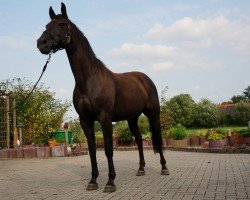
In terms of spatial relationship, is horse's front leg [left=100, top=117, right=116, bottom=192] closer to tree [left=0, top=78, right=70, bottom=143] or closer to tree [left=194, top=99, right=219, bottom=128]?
tree [left=0, top=78, right=70, bottom=143]

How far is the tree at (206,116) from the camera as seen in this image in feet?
210

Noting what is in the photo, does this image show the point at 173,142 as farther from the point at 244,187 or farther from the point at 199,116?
the point at 199,116

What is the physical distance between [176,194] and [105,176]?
271 centimetres

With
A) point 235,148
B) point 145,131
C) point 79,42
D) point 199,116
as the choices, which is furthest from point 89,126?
point 199,116

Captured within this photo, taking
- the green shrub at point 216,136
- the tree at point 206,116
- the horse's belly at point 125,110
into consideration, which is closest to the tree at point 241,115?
the tree at point 206,116

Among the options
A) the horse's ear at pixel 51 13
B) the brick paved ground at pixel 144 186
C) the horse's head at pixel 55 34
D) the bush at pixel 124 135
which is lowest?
the brick paved ground at pixel 144 186

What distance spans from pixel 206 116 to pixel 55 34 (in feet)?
201

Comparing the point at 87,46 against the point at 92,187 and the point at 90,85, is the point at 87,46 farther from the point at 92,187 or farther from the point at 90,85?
→ the point at 92,187

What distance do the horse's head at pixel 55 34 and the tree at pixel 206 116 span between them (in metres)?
60.1

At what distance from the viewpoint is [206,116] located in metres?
64.9

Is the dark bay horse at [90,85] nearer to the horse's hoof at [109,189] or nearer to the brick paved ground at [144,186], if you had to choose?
the horse's hoof at [109,189]

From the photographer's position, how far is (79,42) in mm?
6086

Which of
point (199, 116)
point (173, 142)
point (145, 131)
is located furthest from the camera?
point (199, 116)

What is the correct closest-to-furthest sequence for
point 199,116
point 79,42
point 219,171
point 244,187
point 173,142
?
1. point 244,187
2. point 79,42
3. point 219,171
4. point 173,142
5. point 199,116
